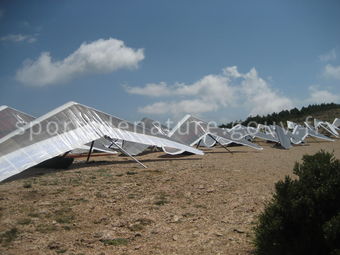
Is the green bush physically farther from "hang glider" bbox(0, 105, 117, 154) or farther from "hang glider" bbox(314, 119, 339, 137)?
"hang glider" bbox(314, 119, 339, 137)

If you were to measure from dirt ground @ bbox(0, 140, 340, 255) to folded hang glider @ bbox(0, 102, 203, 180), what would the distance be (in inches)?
25.1

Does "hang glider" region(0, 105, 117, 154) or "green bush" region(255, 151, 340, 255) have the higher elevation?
"hang glider" region(0, 105, 117, 154)

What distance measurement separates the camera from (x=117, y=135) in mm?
12711

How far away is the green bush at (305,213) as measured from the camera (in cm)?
395

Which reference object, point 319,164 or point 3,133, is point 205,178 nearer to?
point 319,164

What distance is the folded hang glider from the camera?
899cm

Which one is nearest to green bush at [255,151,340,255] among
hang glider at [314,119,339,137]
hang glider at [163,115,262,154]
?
hang glider at [163,115,262,154]

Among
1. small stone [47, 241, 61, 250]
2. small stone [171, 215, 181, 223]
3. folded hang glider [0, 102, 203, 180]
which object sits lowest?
small stone [47, 241, 61, 250]

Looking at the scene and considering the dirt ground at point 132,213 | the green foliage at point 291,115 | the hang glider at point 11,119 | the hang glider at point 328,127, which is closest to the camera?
the dirt ground at point 132,213

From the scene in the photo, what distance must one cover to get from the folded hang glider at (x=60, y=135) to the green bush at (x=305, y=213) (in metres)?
6.21

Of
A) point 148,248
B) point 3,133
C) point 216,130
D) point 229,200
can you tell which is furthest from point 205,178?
point 216,130

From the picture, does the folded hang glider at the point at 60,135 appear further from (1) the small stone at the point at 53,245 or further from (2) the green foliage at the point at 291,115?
(2) the green foliage at the point at 291,115

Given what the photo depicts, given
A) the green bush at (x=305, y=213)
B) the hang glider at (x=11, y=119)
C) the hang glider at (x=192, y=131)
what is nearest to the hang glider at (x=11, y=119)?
the hang glider at (x=11, y=119)

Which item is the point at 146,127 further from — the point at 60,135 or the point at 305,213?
the point at 305,213
